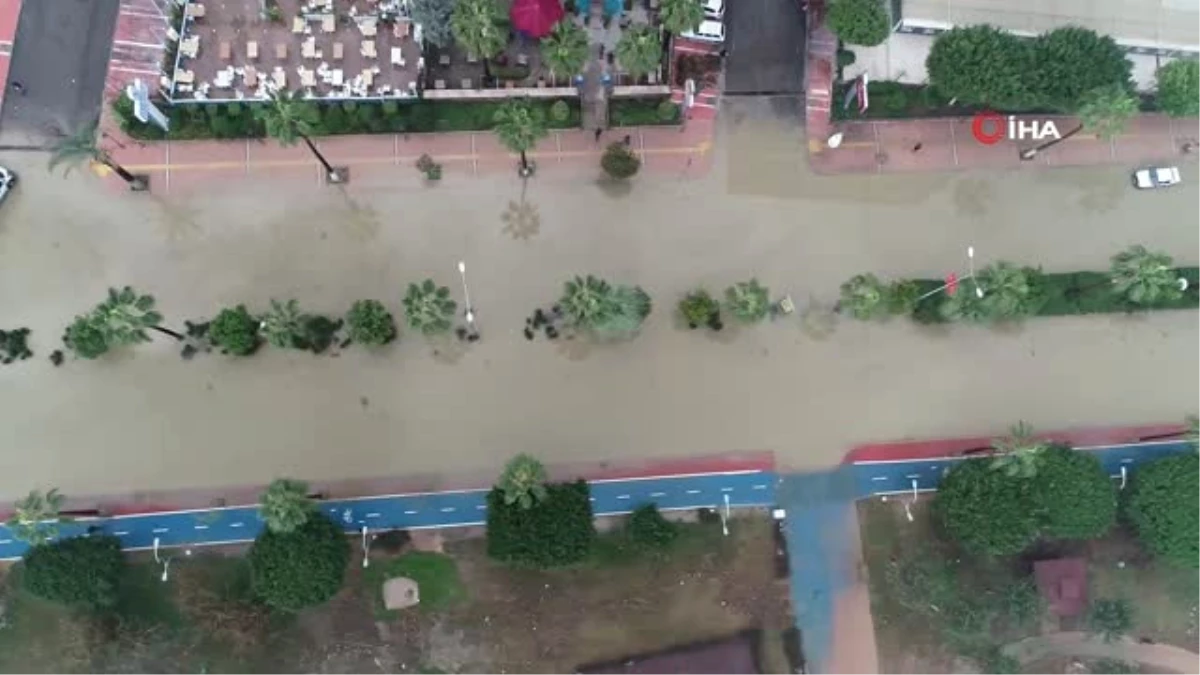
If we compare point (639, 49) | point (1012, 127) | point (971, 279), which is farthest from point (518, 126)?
point (1012, 127)

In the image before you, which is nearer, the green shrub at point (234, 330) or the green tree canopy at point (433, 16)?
the green shrub at point (234, 330)

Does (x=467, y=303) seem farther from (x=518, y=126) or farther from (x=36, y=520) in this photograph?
(x=36, y=520)

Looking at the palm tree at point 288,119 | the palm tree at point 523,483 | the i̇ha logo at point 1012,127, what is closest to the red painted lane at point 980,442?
the i̇ha logo at point 1012,127

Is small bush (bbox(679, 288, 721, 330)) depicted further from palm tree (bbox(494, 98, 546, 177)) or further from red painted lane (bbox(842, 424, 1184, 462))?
palm tree (bbox(494, 98, 546, 177))

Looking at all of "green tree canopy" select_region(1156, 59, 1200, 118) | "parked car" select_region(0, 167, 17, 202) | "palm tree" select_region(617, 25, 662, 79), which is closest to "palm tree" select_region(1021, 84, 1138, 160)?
"green tree canopy" select_region(1156, 59, 1200, 118)

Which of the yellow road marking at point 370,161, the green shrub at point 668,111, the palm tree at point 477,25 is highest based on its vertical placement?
the palm tree at point 477,25

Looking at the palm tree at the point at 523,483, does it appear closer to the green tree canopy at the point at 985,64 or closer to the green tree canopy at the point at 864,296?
the green tree canopy at the point at 864,296
